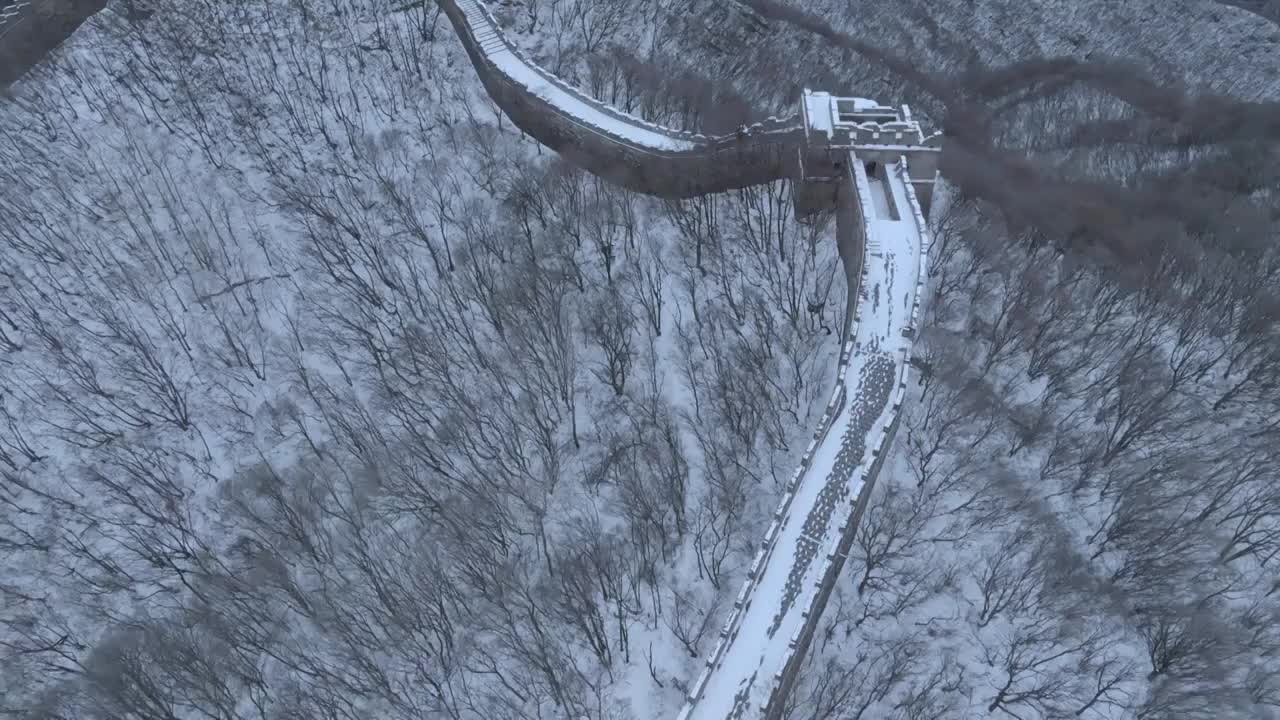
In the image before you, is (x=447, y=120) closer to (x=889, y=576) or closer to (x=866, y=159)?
(x=866, y=159)

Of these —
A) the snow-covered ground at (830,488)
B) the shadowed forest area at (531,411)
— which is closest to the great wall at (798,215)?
the snow-covered ground at (830,488)

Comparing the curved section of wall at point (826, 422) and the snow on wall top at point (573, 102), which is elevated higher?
the snow on wall top at point (573, 102)

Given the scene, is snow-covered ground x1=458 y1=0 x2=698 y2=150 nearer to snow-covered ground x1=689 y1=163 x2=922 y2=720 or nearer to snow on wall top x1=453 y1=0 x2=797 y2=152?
snow on wall top x1=453 y1=0 x2=797 y2=152

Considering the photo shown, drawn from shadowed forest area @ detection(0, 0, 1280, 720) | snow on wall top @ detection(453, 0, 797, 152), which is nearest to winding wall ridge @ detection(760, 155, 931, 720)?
shadowed forest area @ detection(0, 0, 1280, 720)

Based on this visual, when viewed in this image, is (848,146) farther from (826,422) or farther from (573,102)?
(573,102)

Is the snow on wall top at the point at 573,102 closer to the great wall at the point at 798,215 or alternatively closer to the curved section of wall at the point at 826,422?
the great wall at the point at 798,215

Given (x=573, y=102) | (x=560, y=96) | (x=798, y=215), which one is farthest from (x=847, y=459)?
(x=560, y=96)
